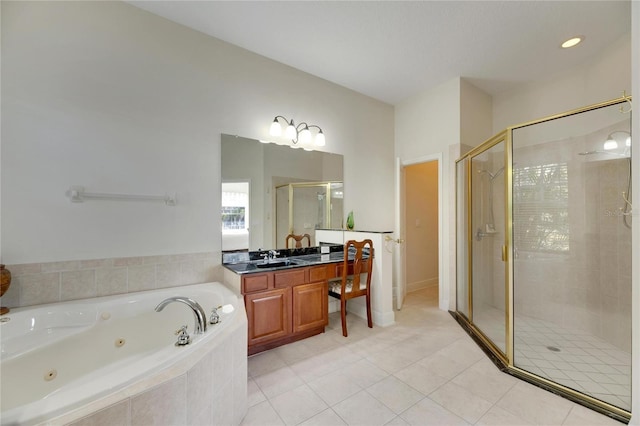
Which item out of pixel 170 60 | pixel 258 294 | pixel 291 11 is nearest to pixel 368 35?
pixel 291 11

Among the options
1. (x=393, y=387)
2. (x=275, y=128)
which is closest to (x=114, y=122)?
(x=275, y=128)

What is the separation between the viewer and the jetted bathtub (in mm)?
902

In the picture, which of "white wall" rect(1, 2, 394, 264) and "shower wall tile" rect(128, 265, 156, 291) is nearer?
"white wall" rect(1, 2, 394, 264)

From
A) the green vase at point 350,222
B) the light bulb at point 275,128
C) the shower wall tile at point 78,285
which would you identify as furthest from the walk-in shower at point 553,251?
the shower wall tile at point 78,285

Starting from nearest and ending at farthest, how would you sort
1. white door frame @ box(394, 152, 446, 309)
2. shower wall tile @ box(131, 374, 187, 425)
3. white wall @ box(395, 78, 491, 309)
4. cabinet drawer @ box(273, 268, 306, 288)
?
shower wall tile @ box(131, 374, 187, 425)
cabinet drawer @ box(273, 268, 306, 288)
white wall @ box(395, 78, 491, 309)
white door frame @ box(394, 152, 446, 309)

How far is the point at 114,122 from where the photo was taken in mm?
1969

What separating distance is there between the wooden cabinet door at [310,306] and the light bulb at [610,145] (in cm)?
294

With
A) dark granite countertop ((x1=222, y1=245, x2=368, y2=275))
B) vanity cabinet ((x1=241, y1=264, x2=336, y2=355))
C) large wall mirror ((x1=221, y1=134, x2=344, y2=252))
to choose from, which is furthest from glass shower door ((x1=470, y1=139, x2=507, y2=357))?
vanity cabinet ((x1=241, y1=264, x2=336, y2=355))

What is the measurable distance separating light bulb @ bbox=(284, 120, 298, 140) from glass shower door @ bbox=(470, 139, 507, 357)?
2.07m

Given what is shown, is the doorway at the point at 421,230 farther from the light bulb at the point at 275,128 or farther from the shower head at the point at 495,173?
the light bulb at the point at 275,128

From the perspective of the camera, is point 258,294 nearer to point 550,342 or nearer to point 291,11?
point 291,11

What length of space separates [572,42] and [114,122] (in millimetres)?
4242

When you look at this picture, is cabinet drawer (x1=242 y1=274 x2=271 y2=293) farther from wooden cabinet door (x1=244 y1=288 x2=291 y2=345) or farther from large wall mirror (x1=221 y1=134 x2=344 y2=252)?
large wall mirror (x1=221 y1=134 x2=344 y2=252)

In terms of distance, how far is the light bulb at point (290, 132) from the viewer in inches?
111
